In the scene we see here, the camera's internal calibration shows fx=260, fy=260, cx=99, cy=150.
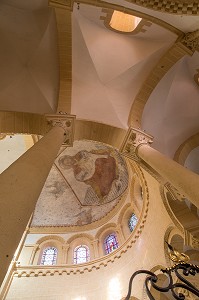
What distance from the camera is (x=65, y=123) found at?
618 centimetres

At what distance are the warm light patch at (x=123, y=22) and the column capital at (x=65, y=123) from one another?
3072 millimetres

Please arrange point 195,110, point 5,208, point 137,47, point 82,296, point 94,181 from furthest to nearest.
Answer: point 94,181 < point 82,296 < point 195,110 < point 137,47 < point 5,208

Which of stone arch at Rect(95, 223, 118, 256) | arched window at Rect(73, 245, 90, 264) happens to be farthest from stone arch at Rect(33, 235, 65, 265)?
stone arch at Rect(95, 223, 118, 256)

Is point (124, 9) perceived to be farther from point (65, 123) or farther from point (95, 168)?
point (95, 168)

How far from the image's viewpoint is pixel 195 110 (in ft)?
27.7

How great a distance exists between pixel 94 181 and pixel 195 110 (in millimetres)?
6676

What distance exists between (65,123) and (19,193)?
3657mm

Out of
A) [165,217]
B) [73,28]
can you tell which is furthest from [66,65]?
[165,217]

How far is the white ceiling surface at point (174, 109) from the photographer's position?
25.5ft

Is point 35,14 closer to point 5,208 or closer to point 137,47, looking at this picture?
point 137,47

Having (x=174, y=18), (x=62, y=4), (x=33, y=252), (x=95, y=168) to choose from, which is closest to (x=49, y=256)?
(x=33, y=252)

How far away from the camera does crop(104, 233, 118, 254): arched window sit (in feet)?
35.7

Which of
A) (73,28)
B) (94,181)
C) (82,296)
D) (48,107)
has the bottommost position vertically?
(82,296)

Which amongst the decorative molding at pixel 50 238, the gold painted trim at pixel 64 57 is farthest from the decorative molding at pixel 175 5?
the decorative molding at pixel 50 238
